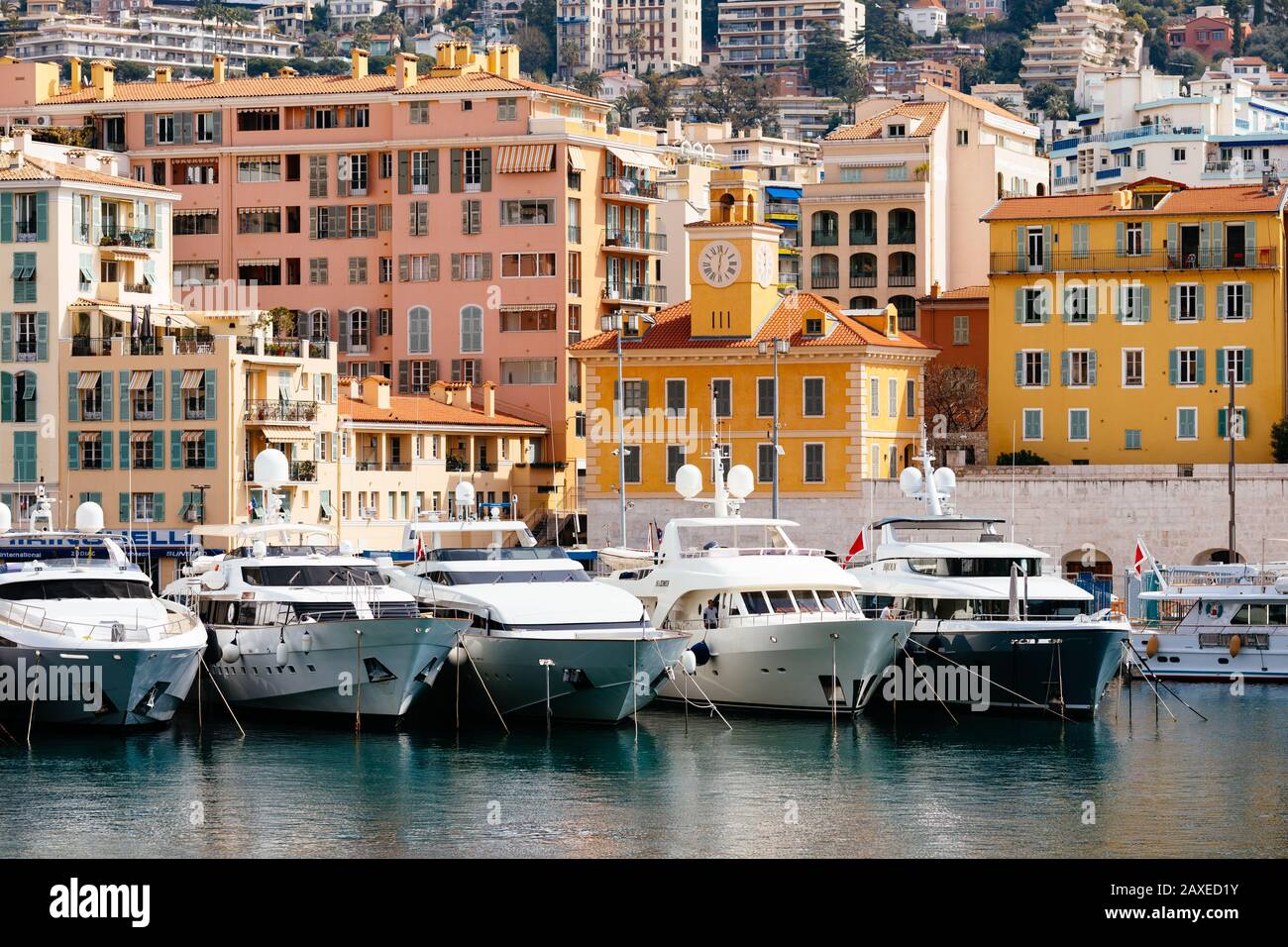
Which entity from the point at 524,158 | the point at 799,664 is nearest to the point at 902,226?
the point at 524,158

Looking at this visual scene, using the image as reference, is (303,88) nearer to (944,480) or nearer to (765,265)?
(765,265)

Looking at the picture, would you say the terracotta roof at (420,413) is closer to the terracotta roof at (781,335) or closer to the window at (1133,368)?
the terracotta roof at (781,335)

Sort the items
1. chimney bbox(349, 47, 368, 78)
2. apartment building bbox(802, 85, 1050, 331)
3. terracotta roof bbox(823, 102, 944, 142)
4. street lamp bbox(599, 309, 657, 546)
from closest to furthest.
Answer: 1. street lamp bbox(599, 309, 657, 546)
2. chimney bbox(349, 47, 368, 78)
3. apartment building bbox(802, 85, 1050, 331)
4. terracotta roof bbox(823, 102, 944, 142)

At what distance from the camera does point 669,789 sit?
45312 mm

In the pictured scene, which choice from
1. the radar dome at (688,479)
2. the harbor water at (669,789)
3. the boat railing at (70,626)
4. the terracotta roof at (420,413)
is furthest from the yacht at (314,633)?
the terracotta roof at (420,413)

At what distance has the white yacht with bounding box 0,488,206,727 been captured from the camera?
2021 inches

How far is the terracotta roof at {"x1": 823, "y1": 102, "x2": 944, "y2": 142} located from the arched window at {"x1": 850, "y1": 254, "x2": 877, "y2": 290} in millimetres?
6054

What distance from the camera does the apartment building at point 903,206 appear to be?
120875 mm

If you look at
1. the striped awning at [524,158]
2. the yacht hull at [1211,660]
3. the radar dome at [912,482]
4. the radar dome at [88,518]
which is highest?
the striped awning at [524,158]

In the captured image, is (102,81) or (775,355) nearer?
(775,355)

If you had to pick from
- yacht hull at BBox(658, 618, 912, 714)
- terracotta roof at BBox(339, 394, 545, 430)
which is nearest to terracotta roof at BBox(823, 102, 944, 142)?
terracotta roof at BBox(339, 394, 545, 430)

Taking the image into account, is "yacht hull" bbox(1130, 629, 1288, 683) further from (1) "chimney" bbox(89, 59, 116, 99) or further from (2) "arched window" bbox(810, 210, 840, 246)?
(1) "chimney" bbox(89, 59, 116, 99)

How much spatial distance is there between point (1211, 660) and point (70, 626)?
31874 millimetres

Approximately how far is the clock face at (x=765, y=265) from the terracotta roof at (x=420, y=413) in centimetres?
1361
